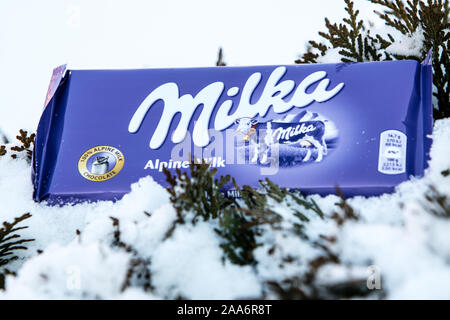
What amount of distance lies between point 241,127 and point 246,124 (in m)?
0.02

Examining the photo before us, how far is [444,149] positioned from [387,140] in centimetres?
19

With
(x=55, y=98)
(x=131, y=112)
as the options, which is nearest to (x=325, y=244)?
(x=131, y=112)

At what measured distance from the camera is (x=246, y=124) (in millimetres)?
1540

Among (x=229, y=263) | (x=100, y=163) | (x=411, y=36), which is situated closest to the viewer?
(x=229, y=263)

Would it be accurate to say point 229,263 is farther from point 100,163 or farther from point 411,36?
point 411,36

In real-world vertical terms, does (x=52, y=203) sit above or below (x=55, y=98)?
below

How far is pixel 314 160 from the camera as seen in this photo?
1.44m

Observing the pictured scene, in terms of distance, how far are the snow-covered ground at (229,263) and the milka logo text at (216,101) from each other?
325mm

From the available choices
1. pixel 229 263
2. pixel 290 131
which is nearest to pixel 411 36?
pixel 290 131

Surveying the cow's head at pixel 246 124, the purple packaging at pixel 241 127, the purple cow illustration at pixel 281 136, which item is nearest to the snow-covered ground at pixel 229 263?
the purple packaging at pixel 241 127

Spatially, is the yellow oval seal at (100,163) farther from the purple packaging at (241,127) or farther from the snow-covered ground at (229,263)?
the snow-covered ground at (229,263)

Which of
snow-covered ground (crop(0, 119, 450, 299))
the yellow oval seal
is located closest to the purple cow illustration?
snow-covered ground (crop(0, 119, 450, 299))

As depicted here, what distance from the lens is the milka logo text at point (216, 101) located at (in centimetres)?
155
